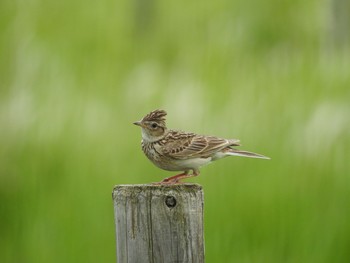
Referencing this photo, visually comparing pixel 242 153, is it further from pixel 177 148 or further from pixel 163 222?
pixel 163 222

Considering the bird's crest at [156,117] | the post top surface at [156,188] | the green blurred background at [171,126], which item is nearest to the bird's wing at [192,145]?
the bird's crest at [156,117]

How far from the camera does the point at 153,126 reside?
19.2 feet

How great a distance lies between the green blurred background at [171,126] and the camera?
251 inches

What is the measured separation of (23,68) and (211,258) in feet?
7.05

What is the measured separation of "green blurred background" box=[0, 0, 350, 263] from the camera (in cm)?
637

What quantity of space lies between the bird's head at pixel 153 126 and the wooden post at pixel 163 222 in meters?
1.45

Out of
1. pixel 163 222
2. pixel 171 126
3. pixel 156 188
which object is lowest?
pixel 163 222

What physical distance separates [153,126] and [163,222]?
1.62 meters

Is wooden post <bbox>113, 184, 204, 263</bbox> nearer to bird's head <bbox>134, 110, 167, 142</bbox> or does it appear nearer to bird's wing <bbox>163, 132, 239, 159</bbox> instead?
bird's wing <bbox>163, 132, 239, 159</bbox>

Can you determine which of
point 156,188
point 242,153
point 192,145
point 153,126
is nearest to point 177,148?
point 192,145

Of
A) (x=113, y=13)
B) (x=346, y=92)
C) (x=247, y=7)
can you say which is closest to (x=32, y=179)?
(x=346, y=92)

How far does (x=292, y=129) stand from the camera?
6.70 meters

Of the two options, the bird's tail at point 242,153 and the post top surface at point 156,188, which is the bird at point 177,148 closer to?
the bird's tail at point 242,153

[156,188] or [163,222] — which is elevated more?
[156,188]
